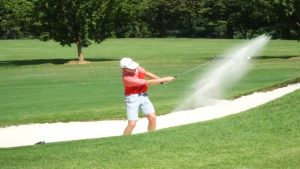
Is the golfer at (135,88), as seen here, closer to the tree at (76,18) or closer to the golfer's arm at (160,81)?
the golfer's arm at (160,81)

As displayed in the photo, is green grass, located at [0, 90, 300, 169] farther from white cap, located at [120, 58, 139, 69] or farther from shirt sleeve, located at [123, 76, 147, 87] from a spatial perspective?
white cap, located at [120, 58, 139, 69]

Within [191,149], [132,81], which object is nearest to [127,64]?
[132,81]

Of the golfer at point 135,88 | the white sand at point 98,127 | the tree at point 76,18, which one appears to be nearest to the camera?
the golfer at point 135,88

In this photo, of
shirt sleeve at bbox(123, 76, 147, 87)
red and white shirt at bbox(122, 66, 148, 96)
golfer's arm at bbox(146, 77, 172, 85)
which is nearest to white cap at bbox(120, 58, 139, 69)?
red and white shirt at bbox(122, 66, 148, 96)

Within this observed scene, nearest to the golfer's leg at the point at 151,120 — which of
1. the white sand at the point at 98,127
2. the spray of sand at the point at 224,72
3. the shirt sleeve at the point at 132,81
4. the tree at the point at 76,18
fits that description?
the shirt sleeve at the point at 132,81

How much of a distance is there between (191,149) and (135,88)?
9.44ft

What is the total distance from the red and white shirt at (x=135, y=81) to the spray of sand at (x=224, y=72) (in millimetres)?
2324

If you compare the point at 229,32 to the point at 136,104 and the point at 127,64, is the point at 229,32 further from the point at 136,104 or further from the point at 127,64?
the point at 127,64

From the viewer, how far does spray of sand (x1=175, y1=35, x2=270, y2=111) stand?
13.2 m

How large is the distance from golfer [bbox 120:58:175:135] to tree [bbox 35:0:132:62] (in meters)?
31.7

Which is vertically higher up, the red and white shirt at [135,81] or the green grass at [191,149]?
the red and white shirt at [135,81]

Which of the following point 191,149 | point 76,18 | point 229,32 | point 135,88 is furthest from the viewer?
point 229,32

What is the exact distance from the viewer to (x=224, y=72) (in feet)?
46.1

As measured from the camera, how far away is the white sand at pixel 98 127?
50.1 ft
